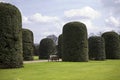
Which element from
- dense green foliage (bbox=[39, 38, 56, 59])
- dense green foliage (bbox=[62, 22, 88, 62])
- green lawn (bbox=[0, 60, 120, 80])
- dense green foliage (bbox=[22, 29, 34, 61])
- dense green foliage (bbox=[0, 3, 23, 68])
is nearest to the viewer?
green lawn (bbox=[0, 60, 120, 80])

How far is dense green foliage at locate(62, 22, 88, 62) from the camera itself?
3006cm

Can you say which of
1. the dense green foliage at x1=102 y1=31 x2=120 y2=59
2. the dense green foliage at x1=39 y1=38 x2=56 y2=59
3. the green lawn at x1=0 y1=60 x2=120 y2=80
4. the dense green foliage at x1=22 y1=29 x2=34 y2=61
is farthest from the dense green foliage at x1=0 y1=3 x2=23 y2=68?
the dense green foliage at x1=102 y1=31 x2=120 y2=59

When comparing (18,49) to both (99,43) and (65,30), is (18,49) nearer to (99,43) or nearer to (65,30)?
(65,30)

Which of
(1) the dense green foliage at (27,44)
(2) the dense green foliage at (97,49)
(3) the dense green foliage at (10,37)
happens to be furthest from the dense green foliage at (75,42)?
(3) the dense green foliage at (10,37)

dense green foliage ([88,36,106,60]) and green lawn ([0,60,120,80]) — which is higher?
dense green foliage ([88,36,106,60])

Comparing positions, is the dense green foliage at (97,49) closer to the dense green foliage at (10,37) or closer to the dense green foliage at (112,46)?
the dense green foliage at (112,46)

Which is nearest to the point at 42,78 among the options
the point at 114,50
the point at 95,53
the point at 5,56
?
the point at 5,56

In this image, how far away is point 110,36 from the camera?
1663 inches

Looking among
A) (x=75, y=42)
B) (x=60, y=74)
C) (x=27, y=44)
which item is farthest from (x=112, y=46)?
(x=60, y=74)

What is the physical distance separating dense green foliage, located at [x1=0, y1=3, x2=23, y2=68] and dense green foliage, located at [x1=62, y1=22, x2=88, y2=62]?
1164cm

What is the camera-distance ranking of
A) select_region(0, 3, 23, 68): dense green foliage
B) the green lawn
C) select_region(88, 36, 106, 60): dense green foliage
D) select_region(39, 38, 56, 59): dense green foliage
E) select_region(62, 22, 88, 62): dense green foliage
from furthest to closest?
select_region(39, 38, 56, 59): dense green foliage → select_region(88, 36, 106, 60): dense green foliage → select_region(62, 22, 88, 62): dense green foliage → select_region(0, 3, 23, 68): dense green foliage → the green lawn

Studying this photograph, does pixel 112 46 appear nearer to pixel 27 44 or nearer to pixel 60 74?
pixel 27 44

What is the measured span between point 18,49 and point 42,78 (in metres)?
6.24

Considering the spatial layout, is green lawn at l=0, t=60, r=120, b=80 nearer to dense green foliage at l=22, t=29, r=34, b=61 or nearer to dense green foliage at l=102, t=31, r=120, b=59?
dense green foliage at l=22, t=29, r=34, b=61
